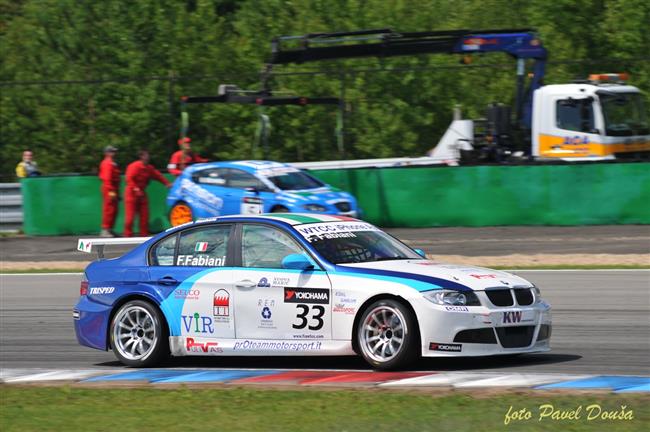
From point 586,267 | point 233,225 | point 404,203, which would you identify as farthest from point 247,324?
point 404,203

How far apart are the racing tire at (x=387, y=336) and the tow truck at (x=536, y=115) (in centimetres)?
1543

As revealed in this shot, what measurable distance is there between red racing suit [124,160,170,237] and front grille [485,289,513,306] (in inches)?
599

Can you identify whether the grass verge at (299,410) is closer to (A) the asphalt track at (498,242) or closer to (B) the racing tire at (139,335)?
(B) the racing tire at (139,335)

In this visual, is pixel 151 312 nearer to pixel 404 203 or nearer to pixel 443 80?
pixel 404 203

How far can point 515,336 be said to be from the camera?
9.67 meters

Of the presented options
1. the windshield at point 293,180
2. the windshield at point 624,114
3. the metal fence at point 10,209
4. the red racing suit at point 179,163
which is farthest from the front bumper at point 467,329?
the metal fence at point 10,209

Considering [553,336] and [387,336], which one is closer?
[387,336]

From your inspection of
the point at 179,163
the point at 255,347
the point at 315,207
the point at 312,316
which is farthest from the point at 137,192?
the point at 312,316

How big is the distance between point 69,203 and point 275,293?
671 inches

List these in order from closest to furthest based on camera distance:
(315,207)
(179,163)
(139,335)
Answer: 1. (139,335)
2. (315,207)
3. (179,163)

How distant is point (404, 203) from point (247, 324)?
15.2 m

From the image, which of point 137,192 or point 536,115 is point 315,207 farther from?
point 536,115

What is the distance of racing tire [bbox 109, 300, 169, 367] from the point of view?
10.6 m

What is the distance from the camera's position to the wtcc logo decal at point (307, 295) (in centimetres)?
981
